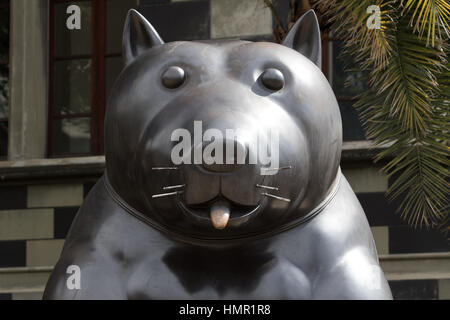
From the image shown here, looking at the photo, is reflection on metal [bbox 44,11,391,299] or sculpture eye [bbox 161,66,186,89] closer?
reflection on metal [bbox 44,11,391,299]

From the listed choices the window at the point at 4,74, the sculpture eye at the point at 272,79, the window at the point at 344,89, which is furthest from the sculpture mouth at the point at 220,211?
the window at the point at 4,74

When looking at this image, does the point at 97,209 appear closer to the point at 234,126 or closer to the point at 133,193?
the point at 133,193

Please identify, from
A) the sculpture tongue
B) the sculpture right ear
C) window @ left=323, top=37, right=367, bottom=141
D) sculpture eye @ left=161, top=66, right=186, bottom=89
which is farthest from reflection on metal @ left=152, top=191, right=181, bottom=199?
window @ left=323, top=37, right=367, bottom=141

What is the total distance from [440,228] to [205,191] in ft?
14.2

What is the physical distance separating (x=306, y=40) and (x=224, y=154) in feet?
2.67

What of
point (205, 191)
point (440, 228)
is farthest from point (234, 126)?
point (440, 228)

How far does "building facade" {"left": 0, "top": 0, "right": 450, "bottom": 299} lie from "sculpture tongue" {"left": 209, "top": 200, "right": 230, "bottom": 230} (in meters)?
4.27

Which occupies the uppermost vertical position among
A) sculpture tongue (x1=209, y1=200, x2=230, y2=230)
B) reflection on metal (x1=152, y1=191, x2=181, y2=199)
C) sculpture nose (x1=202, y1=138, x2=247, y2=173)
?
sculpture nose (x1=202, y1=138, x2=247, y2=173)

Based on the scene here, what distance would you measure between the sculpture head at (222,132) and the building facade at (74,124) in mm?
3850

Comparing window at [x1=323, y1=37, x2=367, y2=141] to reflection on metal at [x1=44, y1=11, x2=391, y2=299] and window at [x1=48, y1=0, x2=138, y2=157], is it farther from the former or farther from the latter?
reflection on metal at [x1=44, y1=11, x2=391, y2=299]

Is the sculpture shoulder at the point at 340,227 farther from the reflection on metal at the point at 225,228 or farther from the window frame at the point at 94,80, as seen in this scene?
the window frame at the point at 94,80

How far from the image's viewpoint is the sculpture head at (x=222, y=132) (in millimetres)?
2600

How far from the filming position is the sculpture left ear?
Answer: 3.14 metres

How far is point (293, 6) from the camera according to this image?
18.4 feet
